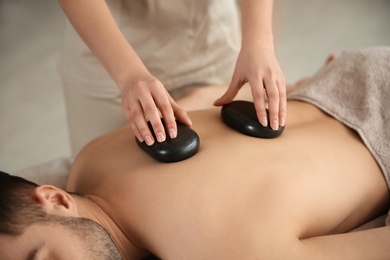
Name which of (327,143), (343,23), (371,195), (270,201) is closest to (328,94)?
(327,143)

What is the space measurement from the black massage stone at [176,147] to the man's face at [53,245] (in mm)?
218

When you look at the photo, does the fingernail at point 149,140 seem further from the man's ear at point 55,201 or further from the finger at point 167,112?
the man's ear at point 55,201

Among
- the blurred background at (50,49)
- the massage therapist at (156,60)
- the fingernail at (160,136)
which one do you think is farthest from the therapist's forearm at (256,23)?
the blurred background at (50,49)

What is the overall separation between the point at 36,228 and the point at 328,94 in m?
0.85

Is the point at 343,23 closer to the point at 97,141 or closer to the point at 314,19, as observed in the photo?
the point at 314,19

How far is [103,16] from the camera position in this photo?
3.75 ft

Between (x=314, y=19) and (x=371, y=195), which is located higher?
(x=371, y=195)

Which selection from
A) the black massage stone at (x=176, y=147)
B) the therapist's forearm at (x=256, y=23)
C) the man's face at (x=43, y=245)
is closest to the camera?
the man's face at (x=43, y=245)

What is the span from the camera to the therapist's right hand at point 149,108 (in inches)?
41.4

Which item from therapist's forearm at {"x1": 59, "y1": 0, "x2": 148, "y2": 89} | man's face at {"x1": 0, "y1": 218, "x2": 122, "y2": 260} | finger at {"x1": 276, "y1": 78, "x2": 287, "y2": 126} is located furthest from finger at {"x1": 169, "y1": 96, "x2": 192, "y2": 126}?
man's face at {"x1": 0, "y1": 218, "x2": 122, "y2": 260}

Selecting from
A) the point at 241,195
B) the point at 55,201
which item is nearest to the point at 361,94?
the point at 241,195

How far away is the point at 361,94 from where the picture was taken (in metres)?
1.36

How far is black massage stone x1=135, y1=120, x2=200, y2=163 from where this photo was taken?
1088 mm

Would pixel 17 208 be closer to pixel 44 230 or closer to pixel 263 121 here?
pixel 44 230
